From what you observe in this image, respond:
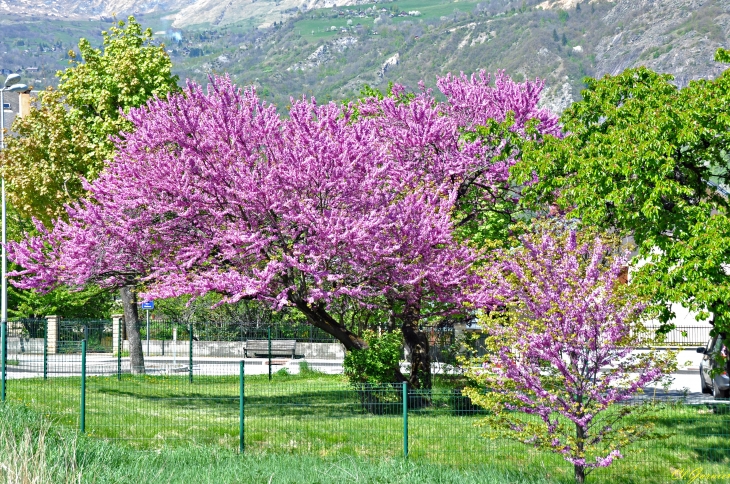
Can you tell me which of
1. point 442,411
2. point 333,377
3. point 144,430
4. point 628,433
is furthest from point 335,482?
point 333,377

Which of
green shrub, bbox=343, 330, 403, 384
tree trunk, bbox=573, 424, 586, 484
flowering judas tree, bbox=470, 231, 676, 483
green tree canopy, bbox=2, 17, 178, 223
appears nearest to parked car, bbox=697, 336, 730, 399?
green shrub, bbox=343, 330, 403, 384

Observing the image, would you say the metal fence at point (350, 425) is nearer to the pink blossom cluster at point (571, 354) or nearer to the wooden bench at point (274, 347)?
the pink blossom cluster at point (571, 354)

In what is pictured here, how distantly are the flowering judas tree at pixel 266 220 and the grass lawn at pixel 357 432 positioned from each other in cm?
265

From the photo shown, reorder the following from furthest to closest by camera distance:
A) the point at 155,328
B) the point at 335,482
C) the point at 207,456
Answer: the point at 155,328
the point at 207,456
the point at 335,482

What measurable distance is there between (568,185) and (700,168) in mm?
2525

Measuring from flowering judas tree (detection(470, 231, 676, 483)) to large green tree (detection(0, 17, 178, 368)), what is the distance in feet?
58.3

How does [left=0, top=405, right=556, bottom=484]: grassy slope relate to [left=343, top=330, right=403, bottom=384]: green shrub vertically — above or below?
below

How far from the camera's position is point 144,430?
1775 cm

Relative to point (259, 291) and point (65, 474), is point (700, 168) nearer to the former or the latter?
point (259, 291)

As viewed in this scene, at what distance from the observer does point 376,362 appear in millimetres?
22359

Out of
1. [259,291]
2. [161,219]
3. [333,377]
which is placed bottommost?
[333,377]

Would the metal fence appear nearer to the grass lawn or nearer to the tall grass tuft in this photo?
the grass lawn

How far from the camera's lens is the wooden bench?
1540 inches

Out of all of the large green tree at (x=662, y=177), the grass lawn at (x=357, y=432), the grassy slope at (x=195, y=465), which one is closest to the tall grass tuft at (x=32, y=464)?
the grassy slope at (x=195, y=465)
